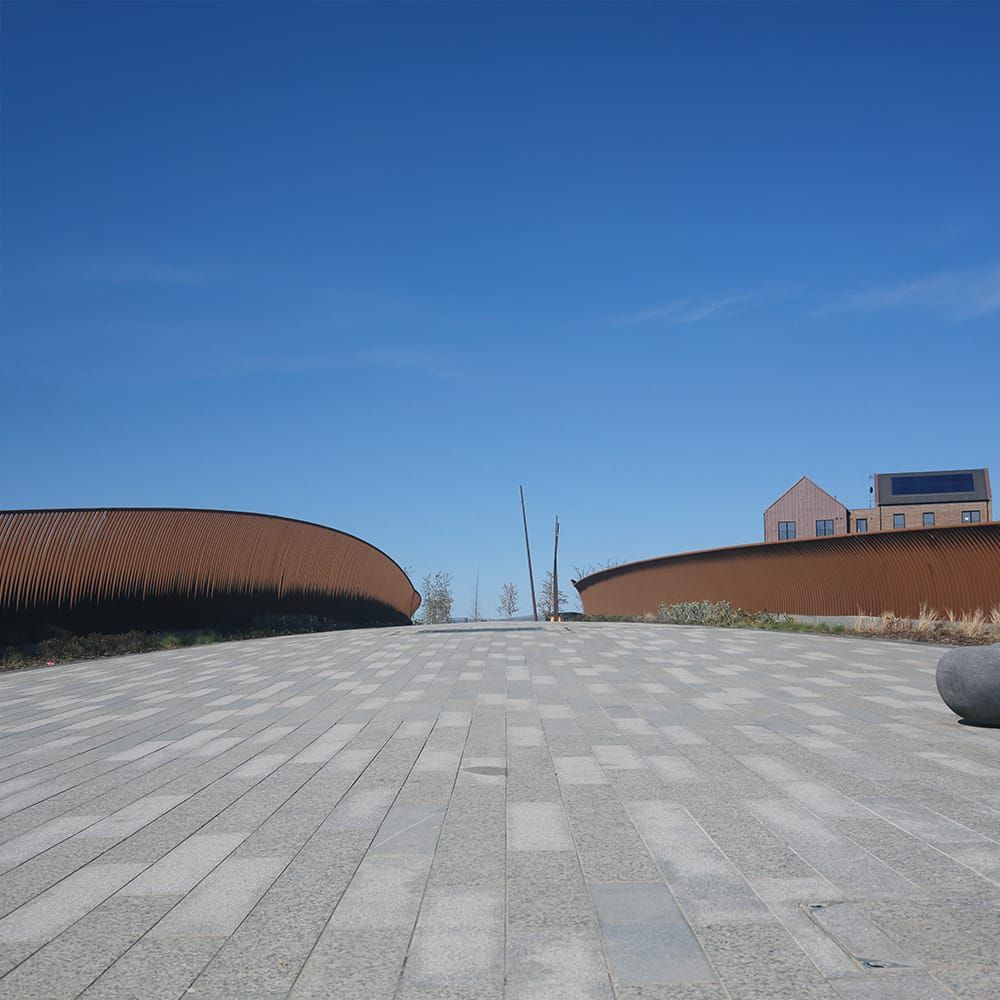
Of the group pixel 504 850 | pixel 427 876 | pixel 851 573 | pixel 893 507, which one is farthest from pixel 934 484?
pixel 427 876

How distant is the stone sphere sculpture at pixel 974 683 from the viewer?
840cm

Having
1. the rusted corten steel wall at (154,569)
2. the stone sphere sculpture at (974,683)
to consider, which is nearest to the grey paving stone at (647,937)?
the stone sphere sculpture at (974,683)

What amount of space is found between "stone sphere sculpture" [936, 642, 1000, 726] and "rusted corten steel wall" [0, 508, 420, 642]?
1594cm

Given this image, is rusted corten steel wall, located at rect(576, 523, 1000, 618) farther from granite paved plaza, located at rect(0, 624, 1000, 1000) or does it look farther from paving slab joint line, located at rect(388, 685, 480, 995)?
paving slab joint line, located at rect(388, 685, 480, 995)

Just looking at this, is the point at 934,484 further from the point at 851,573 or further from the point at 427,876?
the point at 427,876

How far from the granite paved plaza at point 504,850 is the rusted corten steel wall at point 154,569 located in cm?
800

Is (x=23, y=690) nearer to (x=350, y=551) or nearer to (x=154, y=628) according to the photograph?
(x=154, y=628)

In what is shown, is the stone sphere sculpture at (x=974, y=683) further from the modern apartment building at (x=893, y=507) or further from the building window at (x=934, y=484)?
the building window at (x=934, y=484)

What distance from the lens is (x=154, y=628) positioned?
67.9 ft

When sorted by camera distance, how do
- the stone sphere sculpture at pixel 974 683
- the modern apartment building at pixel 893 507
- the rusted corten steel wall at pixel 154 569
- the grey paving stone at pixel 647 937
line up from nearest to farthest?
the grey paving stone at pixel 647 937 < the stone sphere sculpture at pixel 974 683 < the rusted corten steel wall at pixel 154 569 < the modern apartment building at pixel 893 507

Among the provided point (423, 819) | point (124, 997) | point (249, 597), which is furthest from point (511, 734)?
point (249, 597)

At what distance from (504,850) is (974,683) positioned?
223 inches

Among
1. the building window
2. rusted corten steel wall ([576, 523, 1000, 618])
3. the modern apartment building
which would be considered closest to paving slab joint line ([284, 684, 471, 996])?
rusted corten steel wall ([576, 523, 1000, 618])

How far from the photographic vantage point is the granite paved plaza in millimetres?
3408
